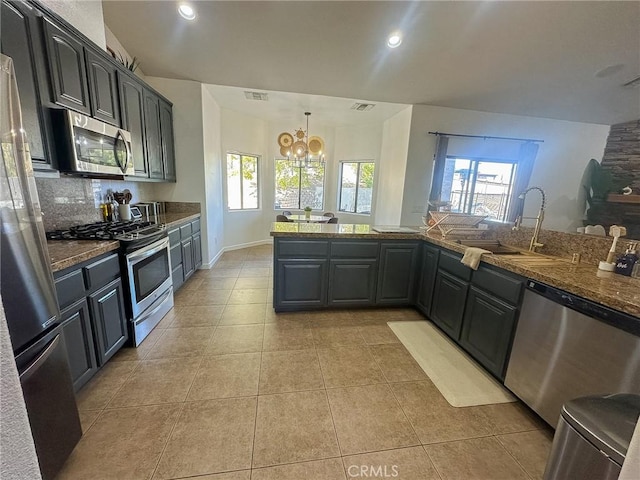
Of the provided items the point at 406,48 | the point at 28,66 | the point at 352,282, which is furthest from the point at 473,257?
the point at 28,66

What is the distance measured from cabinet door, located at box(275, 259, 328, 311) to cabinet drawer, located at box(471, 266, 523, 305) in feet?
4.68

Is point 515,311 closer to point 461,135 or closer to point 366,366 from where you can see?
point 366,366

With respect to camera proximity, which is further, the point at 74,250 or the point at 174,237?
the point at 174,237

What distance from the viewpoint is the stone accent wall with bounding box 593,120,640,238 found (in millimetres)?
3808

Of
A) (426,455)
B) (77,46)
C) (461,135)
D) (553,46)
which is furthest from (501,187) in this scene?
(77,46)

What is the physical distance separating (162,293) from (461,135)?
202 inches

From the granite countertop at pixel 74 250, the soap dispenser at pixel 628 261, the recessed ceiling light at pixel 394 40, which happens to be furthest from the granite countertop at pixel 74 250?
the recessed ceiling light at pixel 394 40

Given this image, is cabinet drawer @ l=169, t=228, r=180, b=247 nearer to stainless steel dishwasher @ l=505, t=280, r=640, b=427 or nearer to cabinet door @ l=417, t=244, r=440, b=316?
cabinet door @ l=417, t=244, r=440, b=316

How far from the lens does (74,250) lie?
1622 millimetres

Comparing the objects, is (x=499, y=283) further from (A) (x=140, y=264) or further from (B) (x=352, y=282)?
(A) (x=140, y=264)

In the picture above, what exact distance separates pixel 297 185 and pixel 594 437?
20.7 feet

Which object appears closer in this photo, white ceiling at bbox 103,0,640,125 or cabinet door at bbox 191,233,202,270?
white ceiling at bbox 103,0,640,125

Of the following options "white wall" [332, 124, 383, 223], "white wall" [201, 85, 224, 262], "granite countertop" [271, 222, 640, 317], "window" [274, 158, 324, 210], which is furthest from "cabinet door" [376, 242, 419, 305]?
"window" [274, 158, 324, 210]

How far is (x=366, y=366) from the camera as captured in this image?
82.1 inches
